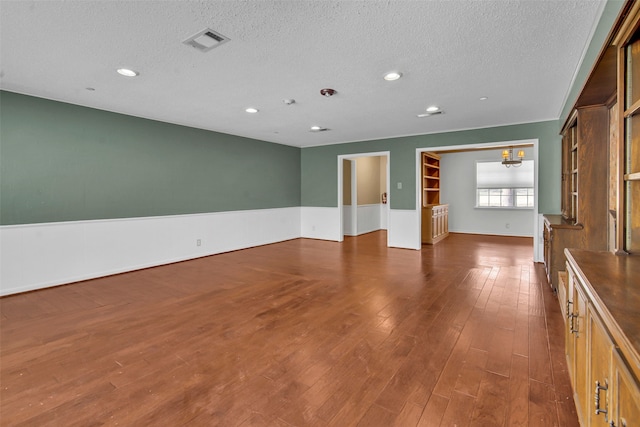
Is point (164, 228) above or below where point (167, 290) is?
above

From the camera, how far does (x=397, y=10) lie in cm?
206

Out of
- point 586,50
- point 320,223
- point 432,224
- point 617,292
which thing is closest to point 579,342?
point 617,292

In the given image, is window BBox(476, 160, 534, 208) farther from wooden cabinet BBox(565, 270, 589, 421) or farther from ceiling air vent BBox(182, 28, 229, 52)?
ceiling air vent BBox(182, 28, 229, 52)

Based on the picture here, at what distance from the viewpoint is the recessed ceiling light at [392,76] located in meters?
3.11

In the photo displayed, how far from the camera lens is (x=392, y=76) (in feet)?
10.4

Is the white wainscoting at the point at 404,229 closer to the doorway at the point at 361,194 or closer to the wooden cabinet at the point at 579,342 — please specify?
the doorway at the point at 361,194

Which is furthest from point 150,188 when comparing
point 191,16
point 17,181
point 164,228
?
point 191,16

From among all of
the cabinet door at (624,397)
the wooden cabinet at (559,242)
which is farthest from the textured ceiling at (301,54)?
the cabinet door at (624,397)

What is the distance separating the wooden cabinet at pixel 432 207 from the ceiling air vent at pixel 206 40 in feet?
17.4

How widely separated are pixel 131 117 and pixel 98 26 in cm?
280

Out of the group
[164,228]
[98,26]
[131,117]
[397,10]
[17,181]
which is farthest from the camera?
[164,228]

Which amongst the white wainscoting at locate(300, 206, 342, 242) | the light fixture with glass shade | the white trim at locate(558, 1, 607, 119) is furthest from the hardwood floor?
the white wainscoting at locate(300, 206, 342, 242)

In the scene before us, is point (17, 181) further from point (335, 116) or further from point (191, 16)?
point (335, 116)

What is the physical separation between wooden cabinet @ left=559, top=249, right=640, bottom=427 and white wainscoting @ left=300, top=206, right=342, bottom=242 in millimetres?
6024
